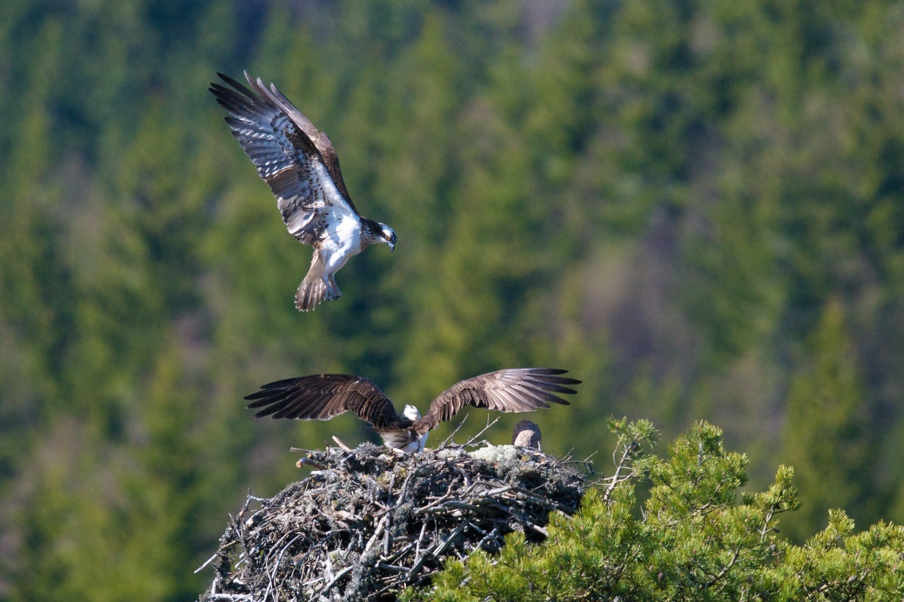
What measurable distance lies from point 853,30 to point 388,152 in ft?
48.8

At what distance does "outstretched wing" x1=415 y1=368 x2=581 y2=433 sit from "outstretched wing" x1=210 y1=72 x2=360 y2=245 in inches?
89.4

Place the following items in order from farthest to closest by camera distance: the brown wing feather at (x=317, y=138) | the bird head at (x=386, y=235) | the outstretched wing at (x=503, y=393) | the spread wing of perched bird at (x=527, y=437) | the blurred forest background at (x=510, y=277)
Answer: the blurred forest background at (x=510, y=277)
the bird head at (x=386, y=235)
the brown wing feather at (x=317, y=138)
the spread wing of perched bird at (x=527, y=437)
the outstretched wing at (x=503, y=393)

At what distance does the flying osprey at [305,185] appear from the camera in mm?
12078

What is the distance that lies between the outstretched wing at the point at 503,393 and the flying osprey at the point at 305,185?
200 cm

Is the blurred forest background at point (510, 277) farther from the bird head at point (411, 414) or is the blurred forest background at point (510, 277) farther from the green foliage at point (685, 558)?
the green foliage at point (685, 558)

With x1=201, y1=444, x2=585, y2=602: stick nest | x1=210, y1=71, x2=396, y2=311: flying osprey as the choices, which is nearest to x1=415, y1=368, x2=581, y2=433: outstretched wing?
x1=201, y1=444, x2=585, y2=602: stick nest

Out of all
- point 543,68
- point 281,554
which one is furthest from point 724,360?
point 281,554

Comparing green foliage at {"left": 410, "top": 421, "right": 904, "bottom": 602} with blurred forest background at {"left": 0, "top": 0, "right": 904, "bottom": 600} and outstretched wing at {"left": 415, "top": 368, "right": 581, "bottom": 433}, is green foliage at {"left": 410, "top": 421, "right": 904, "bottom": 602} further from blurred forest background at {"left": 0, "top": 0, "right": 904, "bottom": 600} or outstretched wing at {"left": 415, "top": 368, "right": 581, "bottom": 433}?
blurred forest background at {"left": 0, "top": 0, "right": 904, "bottom": 600}

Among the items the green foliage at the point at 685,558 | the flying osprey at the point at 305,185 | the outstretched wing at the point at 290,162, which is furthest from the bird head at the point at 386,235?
the green foliage at the point at 685,558

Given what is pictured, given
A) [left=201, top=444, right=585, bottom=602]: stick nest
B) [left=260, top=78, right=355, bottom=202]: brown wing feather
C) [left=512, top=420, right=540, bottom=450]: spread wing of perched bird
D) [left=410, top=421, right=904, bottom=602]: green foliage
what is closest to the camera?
[left=410, top=421, right=904, bottom=602]: green foliage

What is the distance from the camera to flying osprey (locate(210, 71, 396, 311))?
1208 centimetres

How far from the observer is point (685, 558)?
8.43 m

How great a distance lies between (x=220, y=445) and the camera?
3778 centimetres

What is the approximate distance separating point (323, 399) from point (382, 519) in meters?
1.40
